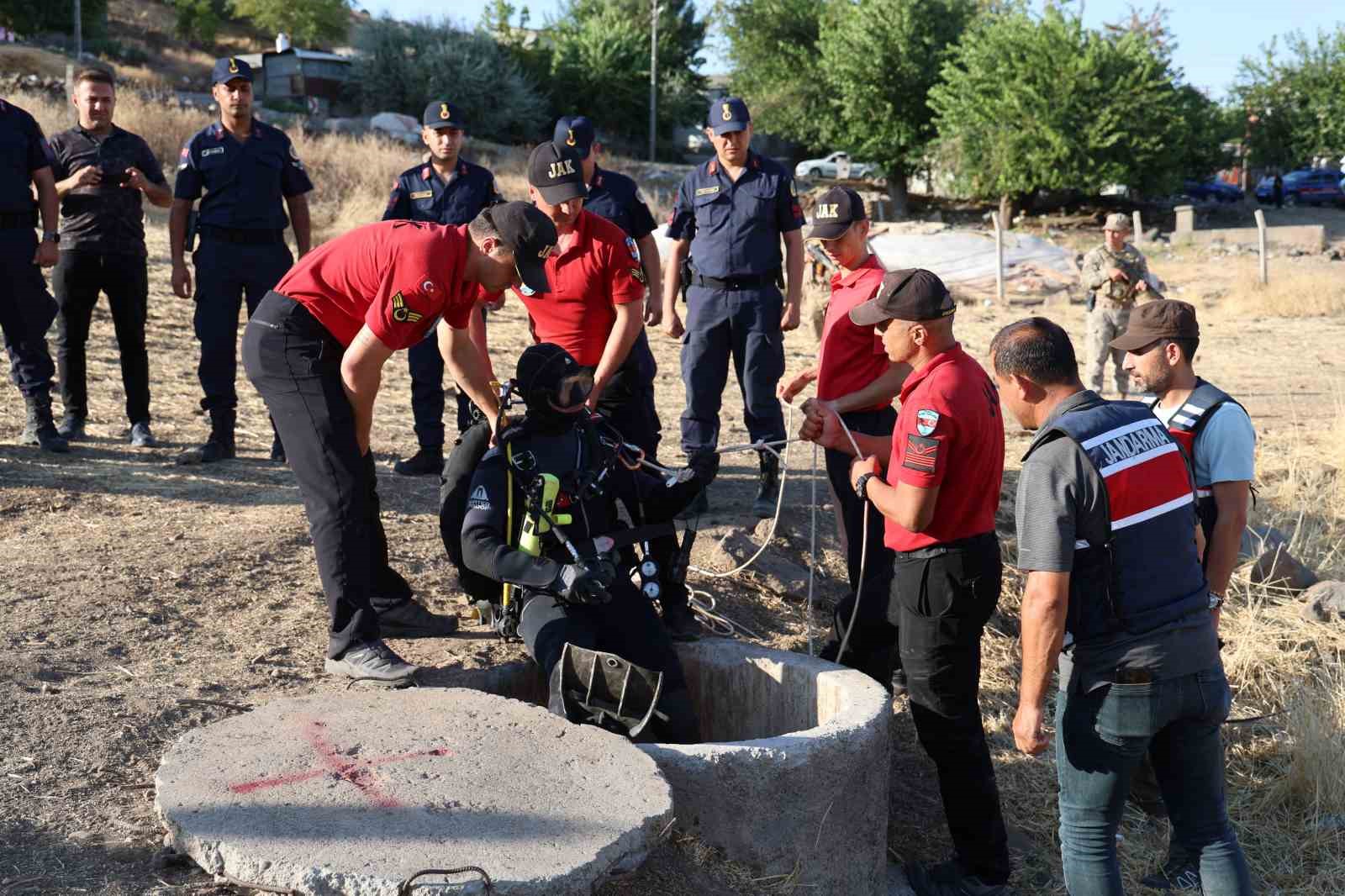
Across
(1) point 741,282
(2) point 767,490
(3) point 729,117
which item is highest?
(3) point 729,117

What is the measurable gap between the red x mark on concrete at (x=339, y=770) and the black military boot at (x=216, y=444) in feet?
10.8

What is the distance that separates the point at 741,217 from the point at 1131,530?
344 centimetres

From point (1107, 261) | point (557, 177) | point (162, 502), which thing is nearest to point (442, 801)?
point (557, 177)

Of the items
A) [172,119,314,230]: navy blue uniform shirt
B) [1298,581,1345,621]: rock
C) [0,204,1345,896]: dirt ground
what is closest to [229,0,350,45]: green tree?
[0,204,1345,896]: dirt ground

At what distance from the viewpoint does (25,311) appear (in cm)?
644

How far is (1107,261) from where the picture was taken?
34.3 feet

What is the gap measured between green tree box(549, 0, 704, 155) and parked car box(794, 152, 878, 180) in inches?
217

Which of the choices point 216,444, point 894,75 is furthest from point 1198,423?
point 894,75

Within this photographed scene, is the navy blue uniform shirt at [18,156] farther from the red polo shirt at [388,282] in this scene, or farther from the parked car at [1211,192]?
the parked car at [1211,192]

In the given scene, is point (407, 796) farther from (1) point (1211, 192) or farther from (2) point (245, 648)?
(1) point (1211, 192)

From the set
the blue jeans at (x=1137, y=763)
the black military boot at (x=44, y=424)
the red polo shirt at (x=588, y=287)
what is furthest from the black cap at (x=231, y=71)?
the blue jeans at (x=1137, y=763)

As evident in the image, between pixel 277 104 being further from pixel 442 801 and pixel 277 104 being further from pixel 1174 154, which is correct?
pixel 442 801

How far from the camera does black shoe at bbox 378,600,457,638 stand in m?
4.85

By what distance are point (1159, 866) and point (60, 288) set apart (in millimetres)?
5839
